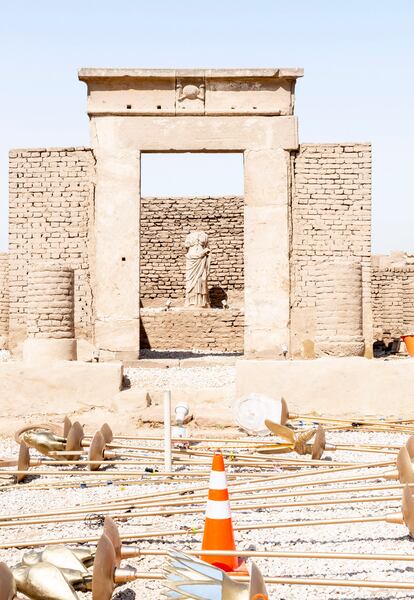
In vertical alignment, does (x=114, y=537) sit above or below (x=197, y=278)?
below

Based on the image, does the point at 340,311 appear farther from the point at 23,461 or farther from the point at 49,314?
the point at 23,461

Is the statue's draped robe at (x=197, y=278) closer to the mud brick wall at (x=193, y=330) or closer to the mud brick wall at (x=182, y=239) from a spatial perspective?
the mud brick wall at (x=193, y=330)

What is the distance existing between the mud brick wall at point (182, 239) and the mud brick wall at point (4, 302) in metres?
7.49

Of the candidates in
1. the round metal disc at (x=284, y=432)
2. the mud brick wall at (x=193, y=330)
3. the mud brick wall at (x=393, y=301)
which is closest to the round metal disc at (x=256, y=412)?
the round metal disc at (x=284, y=432)

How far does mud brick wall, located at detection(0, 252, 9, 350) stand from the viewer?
14822mm

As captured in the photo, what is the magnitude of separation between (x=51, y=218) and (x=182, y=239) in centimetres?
1065

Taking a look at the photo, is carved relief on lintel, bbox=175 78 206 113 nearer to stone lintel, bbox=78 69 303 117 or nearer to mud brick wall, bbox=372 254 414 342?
stone lintel, bbox=78 69 303 117

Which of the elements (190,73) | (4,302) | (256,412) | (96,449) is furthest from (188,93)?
(96,449)

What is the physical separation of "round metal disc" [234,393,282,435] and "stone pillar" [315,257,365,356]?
3.68 m

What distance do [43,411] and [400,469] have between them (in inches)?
201

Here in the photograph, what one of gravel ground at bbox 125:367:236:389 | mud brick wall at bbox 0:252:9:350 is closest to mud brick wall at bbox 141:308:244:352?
mud brick wall at bbox 0:252:9:350

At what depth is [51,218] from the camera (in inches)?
525

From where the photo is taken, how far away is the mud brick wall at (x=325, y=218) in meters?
13.3

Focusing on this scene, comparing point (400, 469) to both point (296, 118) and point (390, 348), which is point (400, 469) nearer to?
point (296, 118)
